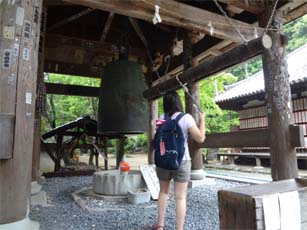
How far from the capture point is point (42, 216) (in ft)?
10.5

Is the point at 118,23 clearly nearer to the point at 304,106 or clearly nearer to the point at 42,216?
the point at 42,216

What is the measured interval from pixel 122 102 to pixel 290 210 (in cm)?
350

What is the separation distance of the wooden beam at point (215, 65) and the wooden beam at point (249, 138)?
1.05 m

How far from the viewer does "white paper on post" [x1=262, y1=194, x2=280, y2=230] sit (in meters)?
1.02

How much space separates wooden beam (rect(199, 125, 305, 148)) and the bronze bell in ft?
4.34

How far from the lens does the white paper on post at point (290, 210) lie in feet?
3.52

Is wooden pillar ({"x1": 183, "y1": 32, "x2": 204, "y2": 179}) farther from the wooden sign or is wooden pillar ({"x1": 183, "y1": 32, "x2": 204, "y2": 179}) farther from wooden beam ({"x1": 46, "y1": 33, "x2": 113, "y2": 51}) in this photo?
wooden beam ({"x1": 46, "y1": 33, "x2": 113, "y2": 51})

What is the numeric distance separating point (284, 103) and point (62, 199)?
12.8 ft

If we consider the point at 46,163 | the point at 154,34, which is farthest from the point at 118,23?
the point at 46,163

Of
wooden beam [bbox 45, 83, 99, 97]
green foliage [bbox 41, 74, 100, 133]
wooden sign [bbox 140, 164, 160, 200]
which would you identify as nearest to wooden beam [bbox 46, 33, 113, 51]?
wooden beam [bbox 45, 83, 99, 97]

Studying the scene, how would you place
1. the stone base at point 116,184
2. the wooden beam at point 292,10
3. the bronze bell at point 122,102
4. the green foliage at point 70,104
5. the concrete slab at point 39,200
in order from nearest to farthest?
the wooden beam at point 292,10 → the concrete slab at point 39,200 → the bronze bell at point 122,102 → the stone base at point 116,184 → the green foliage at point 70,104

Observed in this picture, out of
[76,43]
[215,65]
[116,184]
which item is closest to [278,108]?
[215,65]

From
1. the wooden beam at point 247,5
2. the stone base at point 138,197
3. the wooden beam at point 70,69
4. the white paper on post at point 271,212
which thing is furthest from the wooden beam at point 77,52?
the white paper on post at point 271,212

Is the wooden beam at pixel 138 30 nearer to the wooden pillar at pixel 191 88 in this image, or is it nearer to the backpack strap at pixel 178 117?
the wooden pillar at pixel 191 88
